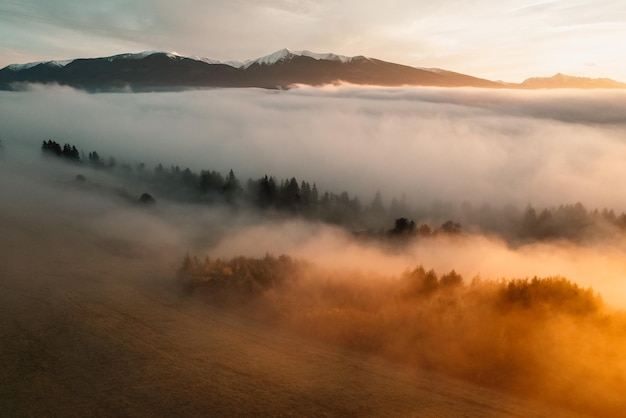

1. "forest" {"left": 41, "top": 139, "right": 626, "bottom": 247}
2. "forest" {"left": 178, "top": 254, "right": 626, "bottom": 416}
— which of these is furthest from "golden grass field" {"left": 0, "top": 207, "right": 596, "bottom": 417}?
"forest" {"left": 41, "top": 139, "right": 626, "bottom": 247}

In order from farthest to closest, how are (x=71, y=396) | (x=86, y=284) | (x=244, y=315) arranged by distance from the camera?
(x=86, y=284) → (x=244, y=315) → (x=71, y=396)

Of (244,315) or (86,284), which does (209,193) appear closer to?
(86,284)

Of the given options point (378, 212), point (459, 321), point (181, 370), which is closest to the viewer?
point (181, 370)

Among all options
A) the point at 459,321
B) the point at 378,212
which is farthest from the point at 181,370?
the point at 378,212

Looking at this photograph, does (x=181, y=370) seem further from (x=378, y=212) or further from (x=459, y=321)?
(x=378, y=212)

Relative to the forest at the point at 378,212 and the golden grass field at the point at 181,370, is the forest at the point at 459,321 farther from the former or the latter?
the forest at the point at 378,212

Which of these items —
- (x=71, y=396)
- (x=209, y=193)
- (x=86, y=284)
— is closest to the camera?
(x=71, y=396)

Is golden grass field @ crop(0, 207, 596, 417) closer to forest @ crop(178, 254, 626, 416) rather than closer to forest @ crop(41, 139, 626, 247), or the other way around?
forest @ crop(178, 254, 626, 416)

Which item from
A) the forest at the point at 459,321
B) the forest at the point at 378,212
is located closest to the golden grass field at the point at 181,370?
the forest at the point at 459,321

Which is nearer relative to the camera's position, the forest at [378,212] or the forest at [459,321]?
the forest at [459,321]

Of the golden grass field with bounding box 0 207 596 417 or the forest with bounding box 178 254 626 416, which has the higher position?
the forest with bounding box 178 254 626 416

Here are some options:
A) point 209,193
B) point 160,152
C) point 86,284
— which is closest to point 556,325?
point 86,284
